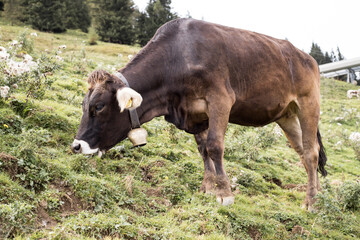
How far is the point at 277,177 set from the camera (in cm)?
905

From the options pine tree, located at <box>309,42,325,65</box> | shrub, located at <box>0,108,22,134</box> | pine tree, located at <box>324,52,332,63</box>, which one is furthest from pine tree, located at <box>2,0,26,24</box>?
pine tree, located at <box>324,52,332,63</box>

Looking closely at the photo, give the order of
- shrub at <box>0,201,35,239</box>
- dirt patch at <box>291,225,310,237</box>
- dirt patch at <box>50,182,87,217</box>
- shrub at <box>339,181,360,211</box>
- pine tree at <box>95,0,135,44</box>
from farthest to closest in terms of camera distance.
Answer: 1. pine tree at <box>95,0,135,44</box>
2. shrub at <box>339,181,360,211</box>
3. dirt patch at <box>291,225,310,237</box>
4. dirt patch at <box>50,182,87,217</box>
5. shrub at <box>0,201,35,239</box>

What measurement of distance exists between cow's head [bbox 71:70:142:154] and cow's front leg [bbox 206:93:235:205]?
1229mm

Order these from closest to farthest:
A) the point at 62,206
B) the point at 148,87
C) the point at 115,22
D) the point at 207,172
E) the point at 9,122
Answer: the point at 62,206, the point at 148,87, the point at 9,122, the point at 207,172, the point at 115,22

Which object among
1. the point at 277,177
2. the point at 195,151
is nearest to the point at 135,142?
the point at 195,151

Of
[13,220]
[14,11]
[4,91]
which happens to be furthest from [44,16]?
[13,220]

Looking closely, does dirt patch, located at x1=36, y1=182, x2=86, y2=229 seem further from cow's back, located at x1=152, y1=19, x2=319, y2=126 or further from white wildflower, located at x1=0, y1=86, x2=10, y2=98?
white wildflower, located at x1=0, y1=86, x2=10, y2=98

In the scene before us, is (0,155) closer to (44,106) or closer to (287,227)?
(44,106)

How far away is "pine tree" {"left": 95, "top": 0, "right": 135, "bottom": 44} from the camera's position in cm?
4991

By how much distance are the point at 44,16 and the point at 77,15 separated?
1090cm

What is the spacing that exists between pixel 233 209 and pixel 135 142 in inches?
70.3

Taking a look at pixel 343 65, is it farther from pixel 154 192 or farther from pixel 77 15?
pixel 154 192

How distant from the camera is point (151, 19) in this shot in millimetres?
53156

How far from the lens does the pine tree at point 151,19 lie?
52.3m
